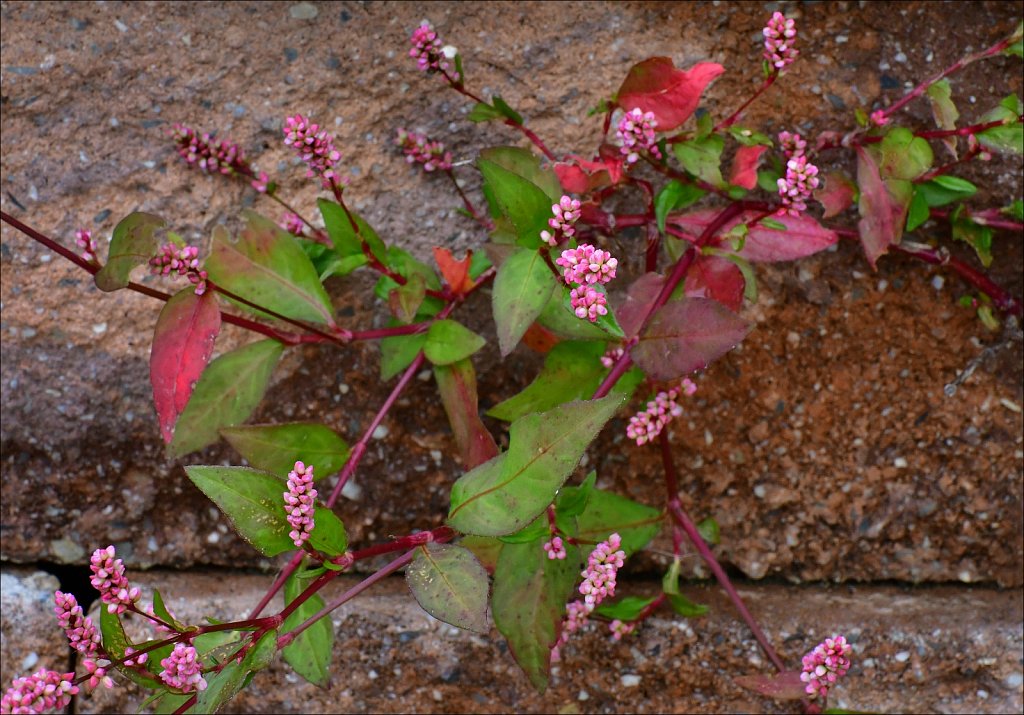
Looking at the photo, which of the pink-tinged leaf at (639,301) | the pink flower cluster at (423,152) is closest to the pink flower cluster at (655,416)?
the pink-tinged leaf at (639,301)

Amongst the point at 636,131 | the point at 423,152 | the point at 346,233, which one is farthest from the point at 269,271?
the point at 636,131

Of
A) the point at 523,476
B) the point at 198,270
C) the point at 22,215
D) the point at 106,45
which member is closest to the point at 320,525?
the point at 523,476

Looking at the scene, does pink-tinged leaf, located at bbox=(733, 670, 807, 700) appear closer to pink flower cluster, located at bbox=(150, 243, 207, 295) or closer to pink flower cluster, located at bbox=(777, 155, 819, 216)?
pink flower cluster, located at bbox=(777, 155, 819, 216)

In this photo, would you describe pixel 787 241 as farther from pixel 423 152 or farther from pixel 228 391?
pixel 228 391

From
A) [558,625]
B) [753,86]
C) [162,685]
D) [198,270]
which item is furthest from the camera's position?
[753,86]

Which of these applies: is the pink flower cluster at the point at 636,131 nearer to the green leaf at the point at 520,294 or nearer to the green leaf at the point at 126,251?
the green leaf at the point at 520,294

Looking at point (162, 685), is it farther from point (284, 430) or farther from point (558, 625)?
point (558, 625)

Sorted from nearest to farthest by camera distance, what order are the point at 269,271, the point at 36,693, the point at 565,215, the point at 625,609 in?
the point at 36,693
the point at 565,215
the point at 269,271
the point at 625,609
